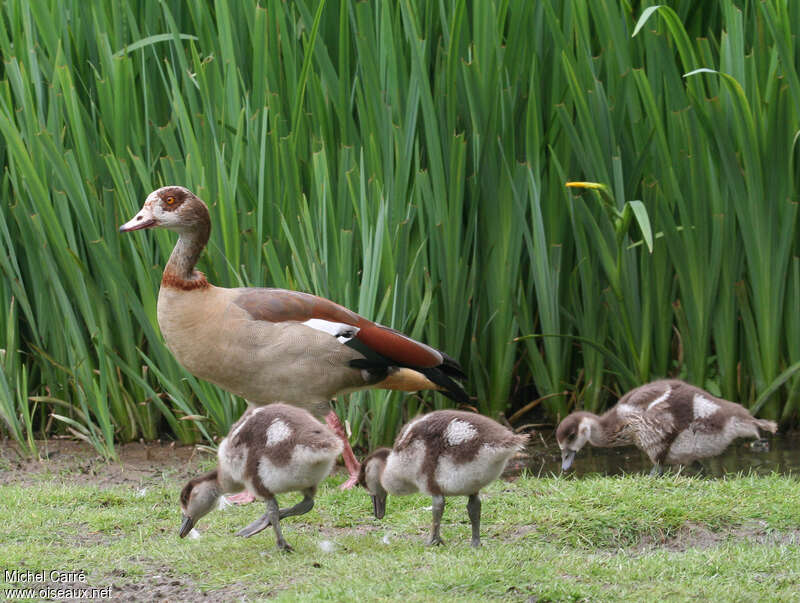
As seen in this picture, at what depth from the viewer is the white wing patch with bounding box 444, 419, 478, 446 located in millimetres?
4922

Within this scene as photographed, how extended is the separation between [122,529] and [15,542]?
23.0 inches

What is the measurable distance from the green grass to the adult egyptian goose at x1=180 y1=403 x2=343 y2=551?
7.9 inches

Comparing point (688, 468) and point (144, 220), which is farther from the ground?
point (144, 220)

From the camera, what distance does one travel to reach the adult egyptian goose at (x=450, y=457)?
4875mm

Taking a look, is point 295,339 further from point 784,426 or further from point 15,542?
point 784,426

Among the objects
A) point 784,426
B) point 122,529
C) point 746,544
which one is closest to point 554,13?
point 784,426

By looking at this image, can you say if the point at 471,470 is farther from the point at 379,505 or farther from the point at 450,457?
the point at 379,505

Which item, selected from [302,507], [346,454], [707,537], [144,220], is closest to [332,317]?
[346,454]

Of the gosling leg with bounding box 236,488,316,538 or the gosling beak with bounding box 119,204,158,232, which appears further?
the gosling beak with bounding box 119,204,158,232

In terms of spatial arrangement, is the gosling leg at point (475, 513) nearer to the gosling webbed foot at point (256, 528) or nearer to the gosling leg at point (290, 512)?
the gosling leg at point (290, 512)

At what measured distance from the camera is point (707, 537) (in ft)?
18.1

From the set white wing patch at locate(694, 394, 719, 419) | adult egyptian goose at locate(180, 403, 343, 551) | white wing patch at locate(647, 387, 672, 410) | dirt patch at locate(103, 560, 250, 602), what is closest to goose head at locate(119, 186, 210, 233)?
adult egyptian goose at locate(180, 403, 343, 551)

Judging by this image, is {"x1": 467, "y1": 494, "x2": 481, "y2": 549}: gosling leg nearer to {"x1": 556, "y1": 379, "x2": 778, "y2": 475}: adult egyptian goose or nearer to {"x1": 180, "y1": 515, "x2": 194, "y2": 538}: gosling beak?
{"x1": 180, "y1": 515, "x2": 194, "y2": 538}: gosling beak

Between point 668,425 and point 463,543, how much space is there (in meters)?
1.83
